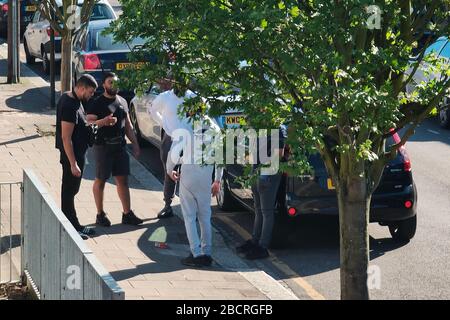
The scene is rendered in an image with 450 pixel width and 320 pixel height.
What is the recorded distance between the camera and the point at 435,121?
21.4 meters

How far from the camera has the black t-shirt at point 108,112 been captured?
12.5 metres

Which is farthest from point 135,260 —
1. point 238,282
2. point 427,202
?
point 427,202

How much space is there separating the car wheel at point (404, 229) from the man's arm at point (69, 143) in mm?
3720

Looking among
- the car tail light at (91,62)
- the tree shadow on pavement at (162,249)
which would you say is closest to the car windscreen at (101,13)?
the car tail light at (91,62)

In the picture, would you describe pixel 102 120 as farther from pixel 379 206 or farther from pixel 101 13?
pixel 101 13

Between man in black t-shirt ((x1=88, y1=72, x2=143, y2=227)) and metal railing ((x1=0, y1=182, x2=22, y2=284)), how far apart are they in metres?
1.00

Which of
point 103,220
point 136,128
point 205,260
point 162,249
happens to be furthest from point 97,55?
point 205,260

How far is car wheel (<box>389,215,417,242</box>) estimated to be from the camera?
41.3 ft

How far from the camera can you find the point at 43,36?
24.1 metres

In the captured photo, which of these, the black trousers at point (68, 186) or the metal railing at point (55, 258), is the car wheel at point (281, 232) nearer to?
the black trousers at point (68, 186)

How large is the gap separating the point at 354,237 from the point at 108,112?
446 centimetres
